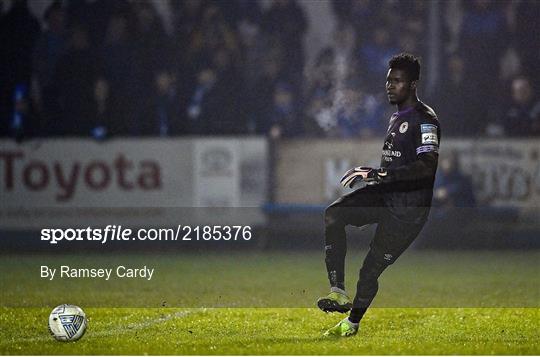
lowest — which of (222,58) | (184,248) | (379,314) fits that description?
(184,248)

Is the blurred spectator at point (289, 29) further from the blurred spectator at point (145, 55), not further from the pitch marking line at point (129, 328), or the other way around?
the pitch marking line at point (129, 328)

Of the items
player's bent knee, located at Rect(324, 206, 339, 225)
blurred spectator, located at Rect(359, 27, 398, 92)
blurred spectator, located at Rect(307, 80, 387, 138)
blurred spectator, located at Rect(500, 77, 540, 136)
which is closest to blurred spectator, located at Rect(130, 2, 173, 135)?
blurred spectator, located at Rect(307, 80, 387, 138)

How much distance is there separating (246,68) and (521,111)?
3.93 meters

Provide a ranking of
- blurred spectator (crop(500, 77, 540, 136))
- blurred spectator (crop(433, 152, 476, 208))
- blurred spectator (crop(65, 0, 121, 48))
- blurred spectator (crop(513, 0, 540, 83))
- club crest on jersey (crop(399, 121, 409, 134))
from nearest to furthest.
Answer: club crest on jersey (crop(399, 121, 409, 134)) → blurred spectator (crop(433, 152, 476, 208)) → blurred spectator (crop(500, 77, 540, 136)) → blurred spectator (crop(65, 0, 121, 48)) → blurred spectator (crop(513, 0, 540, 83))

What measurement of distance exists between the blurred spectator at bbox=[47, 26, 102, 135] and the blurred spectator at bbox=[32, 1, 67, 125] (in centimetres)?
16

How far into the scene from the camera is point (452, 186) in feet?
50.3

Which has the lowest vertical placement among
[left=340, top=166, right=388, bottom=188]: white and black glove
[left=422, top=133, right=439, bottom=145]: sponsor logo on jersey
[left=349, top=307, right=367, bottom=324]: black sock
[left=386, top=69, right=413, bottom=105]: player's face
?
[left=349, top=307, right=367, bottom=324]: black sock

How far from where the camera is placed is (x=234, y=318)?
9.30 metres

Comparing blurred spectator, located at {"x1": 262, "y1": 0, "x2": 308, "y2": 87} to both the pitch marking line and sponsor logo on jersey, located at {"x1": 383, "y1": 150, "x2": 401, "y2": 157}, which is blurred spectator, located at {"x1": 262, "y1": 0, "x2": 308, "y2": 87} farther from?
sponsor logo on jersey, located at {"x1": 383, "y1": 150, "x2": 401, "y2": 157}

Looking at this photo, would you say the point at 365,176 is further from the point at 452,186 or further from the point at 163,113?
the point at 163,113

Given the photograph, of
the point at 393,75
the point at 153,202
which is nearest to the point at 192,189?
the point at 153,202

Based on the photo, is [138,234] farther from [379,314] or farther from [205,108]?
[379,314]

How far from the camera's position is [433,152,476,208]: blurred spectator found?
1525 centimetres

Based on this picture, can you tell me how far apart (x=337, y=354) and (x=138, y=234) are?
26.8 ft
